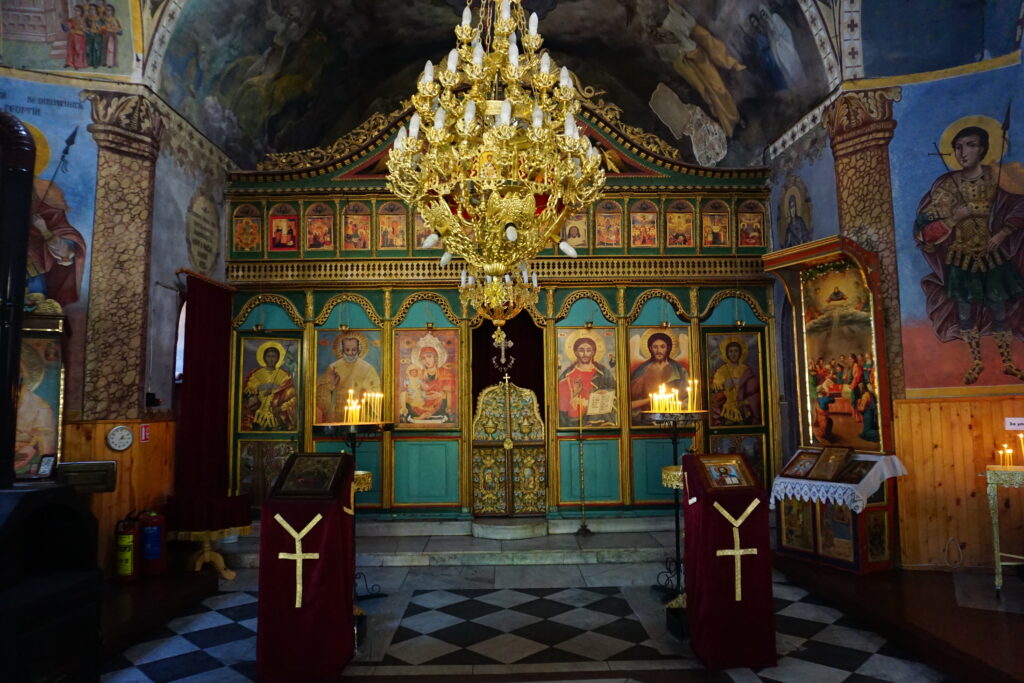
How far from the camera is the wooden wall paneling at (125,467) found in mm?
5895

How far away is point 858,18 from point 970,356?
3.74 meters

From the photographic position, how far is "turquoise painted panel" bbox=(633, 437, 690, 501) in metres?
8.03

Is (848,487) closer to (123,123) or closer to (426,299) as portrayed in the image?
(426,299)

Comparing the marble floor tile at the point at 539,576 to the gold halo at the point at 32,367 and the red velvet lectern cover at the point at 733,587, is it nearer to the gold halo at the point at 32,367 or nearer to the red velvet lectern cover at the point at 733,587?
the red velvet lectern cover at the point at 733,587

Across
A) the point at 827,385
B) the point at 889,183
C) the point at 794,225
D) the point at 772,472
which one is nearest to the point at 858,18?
the point at 889,183

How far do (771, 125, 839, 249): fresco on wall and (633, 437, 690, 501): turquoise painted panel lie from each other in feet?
10.3

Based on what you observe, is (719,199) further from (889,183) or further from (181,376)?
(181,376)

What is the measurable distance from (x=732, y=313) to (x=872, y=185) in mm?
2432

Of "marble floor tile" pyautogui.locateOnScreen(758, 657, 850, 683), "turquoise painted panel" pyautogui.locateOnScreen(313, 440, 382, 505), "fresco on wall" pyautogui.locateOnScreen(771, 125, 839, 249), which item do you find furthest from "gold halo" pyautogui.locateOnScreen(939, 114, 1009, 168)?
"turquoise painted panel" pyautogui.locateOnScreen(313, 440, 382, 505)

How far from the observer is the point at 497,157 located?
3.79 metres

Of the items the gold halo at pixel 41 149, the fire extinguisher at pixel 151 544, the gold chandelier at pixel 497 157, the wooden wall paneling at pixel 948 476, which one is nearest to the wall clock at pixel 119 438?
the fire extinguisher at pixel 151 544

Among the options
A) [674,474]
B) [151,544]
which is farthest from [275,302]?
[674,474]

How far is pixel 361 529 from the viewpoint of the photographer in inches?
305

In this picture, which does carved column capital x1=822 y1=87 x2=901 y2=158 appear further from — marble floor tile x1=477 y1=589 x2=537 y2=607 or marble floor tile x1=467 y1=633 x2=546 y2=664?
marble floor tile x1=467 y1=633 x2=546 y2=664
